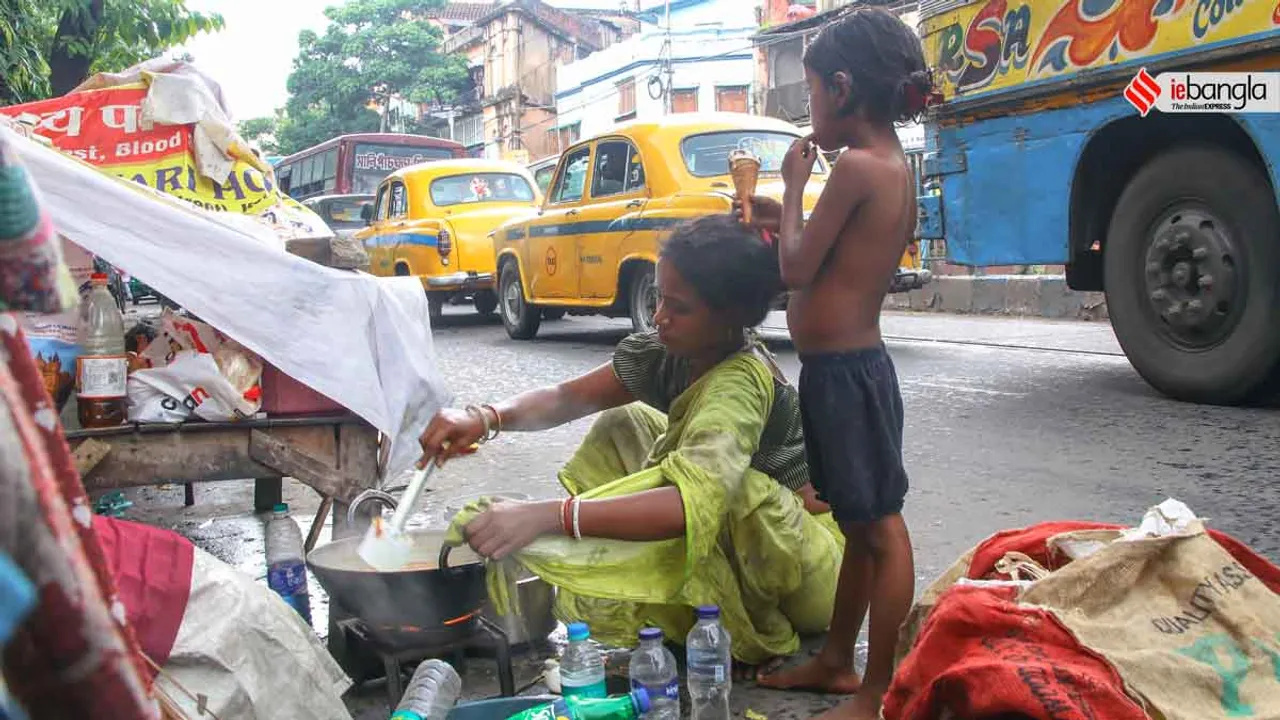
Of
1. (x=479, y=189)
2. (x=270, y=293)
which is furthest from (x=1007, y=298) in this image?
(x=270, y=293)

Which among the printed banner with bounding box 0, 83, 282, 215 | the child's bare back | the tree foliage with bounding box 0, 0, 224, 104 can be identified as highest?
the tree foliage with bounding box 0, 0, 224, 104

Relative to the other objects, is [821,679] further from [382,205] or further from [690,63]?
[690,63]

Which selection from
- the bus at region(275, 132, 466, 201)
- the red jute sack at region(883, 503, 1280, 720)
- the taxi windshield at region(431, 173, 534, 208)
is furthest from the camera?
the bus at region(275, 132, 466, 201)

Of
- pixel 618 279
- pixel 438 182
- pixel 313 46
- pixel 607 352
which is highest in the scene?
pixel 313 46

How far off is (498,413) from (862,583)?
3.30ft

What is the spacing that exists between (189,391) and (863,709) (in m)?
1.94

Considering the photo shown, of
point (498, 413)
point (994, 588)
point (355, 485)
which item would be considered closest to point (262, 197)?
point (355, 485)

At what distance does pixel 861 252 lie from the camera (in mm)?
2338

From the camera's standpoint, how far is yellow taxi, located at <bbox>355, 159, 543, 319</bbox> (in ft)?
39.5

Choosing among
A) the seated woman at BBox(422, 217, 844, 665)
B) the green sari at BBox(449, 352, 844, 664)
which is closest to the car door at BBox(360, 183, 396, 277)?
the seated woman at BBox(422, 217, 844, 665)

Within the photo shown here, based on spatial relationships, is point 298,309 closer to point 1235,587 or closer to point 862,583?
point 862,583

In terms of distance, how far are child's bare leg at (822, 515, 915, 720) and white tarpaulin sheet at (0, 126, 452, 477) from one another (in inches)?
53.1

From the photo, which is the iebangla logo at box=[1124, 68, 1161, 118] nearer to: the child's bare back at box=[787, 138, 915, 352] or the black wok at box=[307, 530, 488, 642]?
the child's bare back at box=[787, 138, 915, 352]

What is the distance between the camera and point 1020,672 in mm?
1583
